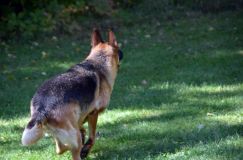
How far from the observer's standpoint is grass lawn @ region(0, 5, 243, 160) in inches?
297

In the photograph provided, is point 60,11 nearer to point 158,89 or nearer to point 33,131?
point 158,89

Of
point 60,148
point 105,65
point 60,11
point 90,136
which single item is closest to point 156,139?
point 90,136

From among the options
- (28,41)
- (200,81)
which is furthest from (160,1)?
(200,81)

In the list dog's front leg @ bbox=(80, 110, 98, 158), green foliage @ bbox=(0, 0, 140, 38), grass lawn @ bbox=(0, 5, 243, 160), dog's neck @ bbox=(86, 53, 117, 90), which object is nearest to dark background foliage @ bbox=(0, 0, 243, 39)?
green foliage @ bbox=(0, 0, 140, 38)

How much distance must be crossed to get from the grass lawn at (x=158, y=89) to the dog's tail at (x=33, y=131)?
107cm

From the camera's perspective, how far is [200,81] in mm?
11352

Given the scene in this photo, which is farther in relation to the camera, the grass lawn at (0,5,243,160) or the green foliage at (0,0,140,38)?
the green foliage at (0,0,140,38)

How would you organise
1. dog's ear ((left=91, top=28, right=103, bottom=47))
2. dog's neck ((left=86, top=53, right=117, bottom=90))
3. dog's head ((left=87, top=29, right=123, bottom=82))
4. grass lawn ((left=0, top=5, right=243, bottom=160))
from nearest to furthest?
grass lawn ((left=0, top=5, right=243, bottom=160)) < dog's neck ((left=86, top=53, right=117, bottom=90)) < dog's head ((left=87, top=29, right=123, bottom=82)) < dog's ear ((left=91, top=28, right=103, bottom=47))

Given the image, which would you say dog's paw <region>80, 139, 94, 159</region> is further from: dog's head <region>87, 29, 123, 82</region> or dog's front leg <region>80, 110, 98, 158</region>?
dog's head <region>87, 29, 123, 82</region>

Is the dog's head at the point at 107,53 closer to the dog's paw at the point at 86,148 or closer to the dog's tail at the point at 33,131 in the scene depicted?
the dog's paw at the point at 86,148

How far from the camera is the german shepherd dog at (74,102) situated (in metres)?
6.43

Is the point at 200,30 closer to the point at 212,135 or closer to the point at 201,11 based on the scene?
the point at 201,11

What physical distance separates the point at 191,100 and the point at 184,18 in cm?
874

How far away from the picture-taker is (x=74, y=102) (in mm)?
6750
